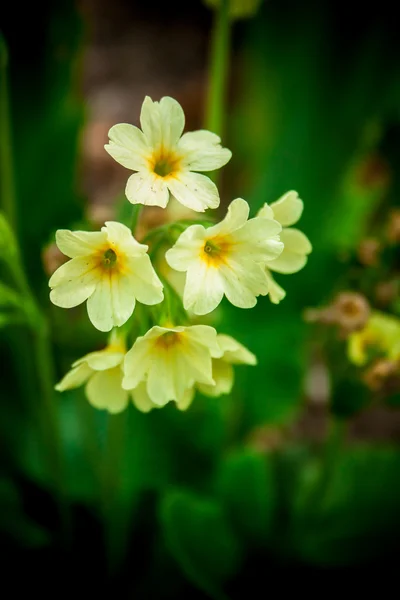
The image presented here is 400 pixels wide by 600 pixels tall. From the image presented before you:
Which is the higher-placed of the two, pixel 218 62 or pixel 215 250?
pixel 218 62

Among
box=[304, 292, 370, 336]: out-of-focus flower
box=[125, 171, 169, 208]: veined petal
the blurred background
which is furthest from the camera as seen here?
the blurred background

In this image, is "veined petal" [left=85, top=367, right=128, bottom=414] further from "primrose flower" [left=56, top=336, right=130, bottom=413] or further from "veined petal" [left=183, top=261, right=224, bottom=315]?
"veined petal" [left=183, top=261, right=224, bottom=315]

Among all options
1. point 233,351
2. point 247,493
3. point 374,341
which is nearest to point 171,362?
point 233,351

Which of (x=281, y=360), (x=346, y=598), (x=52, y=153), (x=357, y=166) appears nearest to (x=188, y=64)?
(x=357, y=166)

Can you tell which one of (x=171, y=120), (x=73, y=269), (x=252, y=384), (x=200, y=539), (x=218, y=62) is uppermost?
(x=218, y=62)

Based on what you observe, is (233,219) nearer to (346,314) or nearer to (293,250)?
(293,250)

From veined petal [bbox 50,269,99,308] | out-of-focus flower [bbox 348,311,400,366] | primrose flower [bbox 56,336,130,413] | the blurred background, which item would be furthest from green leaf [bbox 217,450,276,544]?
veined petal [bbox 50,269,99,308]
